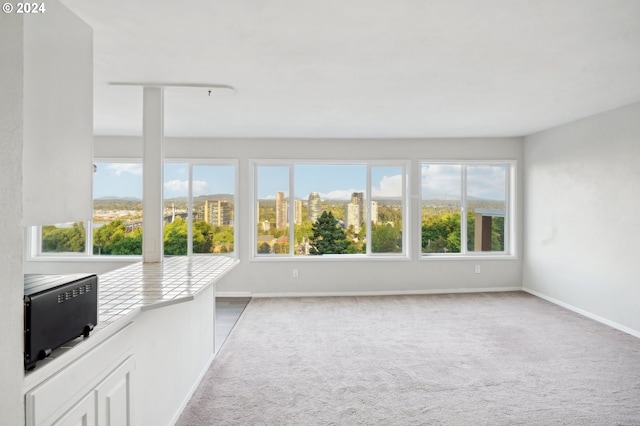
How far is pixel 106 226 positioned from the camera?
5.85 meters

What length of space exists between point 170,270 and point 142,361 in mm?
963

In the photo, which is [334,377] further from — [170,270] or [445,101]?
[445,101]

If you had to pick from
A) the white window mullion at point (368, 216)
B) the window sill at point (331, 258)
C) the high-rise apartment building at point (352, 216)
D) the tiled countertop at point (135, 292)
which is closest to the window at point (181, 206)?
the window sill at point (331, 258)

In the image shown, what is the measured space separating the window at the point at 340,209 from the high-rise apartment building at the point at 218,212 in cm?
72

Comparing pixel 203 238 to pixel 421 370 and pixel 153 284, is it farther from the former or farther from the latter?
pixel 421 370

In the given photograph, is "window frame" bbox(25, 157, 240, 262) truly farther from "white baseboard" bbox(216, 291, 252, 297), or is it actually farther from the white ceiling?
the white ceiling

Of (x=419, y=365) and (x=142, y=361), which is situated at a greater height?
(x=142, y=361)

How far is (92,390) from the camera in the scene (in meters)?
1.43

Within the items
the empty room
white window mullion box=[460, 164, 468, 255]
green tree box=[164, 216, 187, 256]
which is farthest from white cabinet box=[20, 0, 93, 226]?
white window mullion box=[460, 164, 468, 255]

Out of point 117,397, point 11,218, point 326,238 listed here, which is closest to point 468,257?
point 326,238

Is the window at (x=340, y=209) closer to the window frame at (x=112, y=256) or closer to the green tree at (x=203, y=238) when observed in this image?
the window frame at (x=112, y=256)

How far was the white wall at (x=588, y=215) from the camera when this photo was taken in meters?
4.08

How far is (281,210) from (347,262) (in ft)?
4.28

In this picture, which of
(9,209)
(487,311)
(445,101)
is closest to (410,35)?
(445,101)
